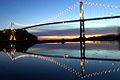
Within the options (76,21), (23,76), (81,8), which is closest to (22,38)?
(81,8)

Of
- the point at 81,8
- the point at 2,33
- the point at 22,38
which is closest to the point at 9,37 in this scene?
the point at 2,33

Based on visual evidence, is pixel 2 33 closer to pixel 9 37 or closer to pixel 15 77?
pixel 9 37

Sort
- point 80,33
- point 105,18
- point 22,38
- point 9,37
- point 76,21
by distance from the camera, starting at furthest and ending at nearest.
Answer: point 22,38 < point 9,37 < point 80,33 < point 76,21 < point 105,18

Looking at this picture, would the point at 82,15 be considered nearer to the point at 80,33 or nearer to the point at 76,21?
the point at 80,33

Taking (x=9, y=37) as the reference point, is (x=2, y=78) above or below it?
above

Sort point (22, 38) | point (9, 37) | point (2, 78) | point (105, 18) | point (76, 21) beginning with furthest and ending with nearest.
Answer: point (22, 38)
point (9, 37)
point (76, 21)
point (105, 18)
point (2, 78)

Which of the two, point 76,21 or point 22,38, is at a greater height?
point 76,21

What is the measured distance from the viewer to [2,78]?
8617 millimetres

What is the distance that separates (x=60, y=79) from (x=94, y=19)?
2124cm

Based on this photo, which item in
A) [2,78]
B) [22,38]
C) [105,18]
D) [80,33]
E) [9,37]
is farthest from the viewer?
[22,38]

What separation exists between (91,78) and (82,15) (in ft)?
91.2

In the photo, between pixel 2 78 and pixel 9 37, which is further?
pixel 9 37

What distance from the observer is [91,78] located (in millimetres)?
8766

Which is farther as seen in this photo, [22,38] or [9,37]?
[22,38]
